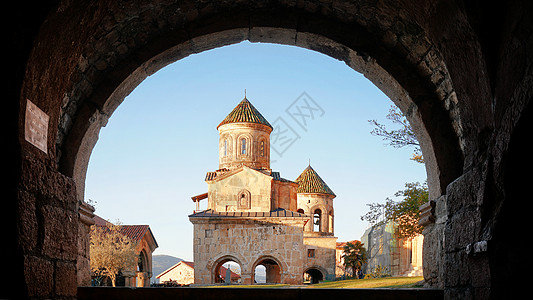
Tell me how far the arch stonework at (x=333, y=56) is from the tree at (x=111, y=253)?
84.4 feet

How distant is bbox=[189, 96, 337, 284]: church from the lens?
2489 centimetres

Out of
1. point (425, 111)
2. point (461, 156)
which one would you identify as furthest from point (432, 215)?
point (425, 111)

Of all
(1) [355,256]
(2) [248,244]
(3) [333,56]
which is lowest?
(1) [355,256]

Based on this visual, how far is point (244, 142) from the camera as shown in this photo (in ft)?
94.4

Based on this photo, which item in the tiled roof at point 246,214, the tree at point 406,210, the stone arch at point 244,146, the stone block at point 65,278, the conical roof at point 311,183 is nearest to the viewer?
the stone block at point 65,278

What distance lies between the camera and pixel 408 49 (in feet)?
16.5

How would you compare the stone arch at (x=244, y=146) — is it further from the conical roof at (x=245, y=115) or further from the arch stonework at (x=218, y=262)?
the arch stonework at (x=218, y=262)

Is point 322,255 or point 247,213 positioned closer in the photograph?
point 247,213

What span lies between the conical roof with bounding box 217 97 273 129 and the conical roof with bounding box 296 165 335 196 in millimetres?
10234

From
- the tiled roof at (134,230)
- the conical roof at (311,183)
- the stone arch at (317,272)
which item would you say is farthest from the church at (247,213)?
the conical roof at (311,183)

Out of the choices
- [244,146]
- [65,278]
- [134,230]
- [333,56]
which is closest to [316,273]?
[134,230]

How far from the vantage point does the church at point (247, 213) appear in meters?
24.9

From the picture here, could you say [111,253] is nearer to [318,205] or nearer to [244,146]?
[244,146]

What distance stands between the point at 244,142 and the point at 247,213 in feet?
14.9
